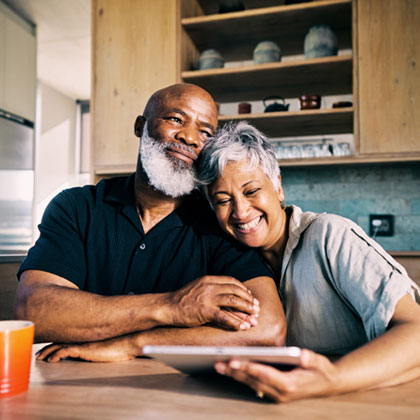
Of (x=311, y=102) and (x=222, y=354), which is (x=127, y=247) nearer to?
(x=222, y=354)

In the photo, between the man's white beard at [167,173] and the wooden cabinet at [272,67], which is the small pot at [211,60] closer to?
the wooden cabinet at [272,67]

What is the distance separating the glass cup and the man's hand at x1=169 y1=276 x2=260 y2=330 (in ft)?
1.12

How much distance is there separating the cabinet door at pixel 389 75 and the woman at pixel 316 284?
1532 millimetres

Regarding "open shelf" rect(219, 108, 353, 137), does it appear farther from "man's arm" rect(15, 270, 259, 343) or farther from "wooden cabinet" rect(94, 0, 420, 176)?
"man's arm" rect(15, 270, 259, 343)

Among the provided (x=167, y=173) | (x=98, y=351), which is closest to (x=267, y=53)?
(x=167, y=173)

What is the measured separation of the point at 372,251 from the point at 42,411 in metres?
0.74

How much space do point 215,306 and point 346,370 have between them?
1.12 feet

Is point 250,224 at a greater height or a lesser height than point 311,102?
lesser

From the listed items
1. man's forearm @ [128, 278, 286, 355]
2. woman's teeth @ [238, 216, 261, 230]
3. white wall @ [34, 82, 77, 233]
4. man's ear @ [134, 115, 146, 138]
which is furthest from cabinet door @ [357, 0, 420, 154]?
white wall @ [34, 82, 77, 233]

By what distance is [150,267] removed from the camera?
1.29 metres

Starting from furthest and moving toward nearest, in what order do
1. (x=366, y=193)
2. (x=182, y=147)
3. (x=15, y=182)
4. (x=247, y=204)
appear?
(x=15, y=182)
(x=366, y=193)
(x=182, y=147)
(x=247, y=204)

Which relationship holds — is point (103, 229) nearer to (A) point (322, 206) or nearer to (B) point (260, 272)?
(B) point (260, 272)

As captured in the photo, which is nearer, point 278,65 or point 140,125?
point 140,125

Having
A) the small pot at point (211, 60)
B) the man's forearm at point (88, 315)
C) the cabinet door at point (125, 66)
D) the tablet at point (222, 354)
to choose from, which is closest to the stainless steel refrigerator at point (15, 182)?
the cabinet door at point (125, 66)
